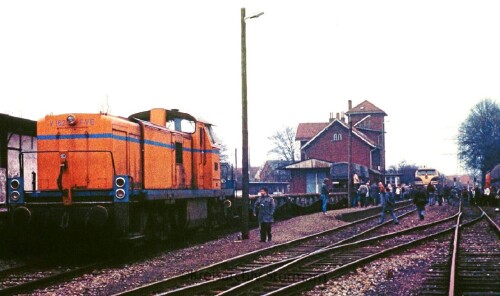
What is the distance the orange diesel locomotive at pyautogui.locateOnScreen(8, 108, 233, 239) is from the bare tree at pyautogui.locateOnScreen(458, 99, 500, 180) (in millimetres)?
62536

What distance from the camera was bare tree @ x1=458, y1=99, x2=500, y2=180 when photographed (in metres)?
72.4

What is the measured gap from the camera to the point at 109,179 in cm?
1327

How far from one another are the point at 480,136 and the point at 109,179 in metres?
67.6

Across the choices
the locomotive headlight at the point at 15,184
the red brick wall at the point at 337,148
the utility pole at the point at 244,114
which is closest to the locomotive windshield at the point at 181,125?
the utility pole at the point at 244,114

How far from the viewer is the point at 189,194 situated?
16.3 metres

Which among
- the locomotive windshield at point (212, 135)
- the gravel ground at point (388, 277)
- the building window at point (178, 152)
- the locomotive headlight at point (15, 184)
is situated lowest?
the gravel ground at point (388, 277)

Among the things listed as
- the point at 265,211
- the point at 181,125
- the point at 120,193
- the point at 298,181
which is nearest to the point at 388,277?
the point at 120,193

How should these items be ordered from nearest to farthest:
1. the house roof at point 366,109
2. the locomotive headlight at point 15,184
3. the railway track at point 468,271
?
the railway track at point 468,271, the locomotive headlight at point 15,184, the house roof at point 366,109

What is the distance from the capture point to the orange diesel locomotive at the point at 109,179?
40.3 feet

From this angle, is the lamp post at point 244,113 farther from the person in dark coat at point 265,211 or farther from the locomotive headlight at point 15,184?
the locomotive headlight at point 15,184

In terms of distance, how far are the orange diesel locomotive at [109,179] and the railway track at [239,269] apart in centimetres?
250

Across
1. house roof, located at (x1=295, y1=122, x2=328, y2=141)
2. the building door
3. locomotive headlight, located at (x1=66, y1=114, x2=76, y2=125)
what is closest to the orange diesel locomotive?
locomotive headlight, located at (x1=66, y1=114, x2=76, y2=125)

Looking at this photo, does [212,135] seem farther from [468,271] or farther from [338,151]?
[338,151]

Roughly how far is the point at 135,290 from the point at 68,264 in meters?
4.60
